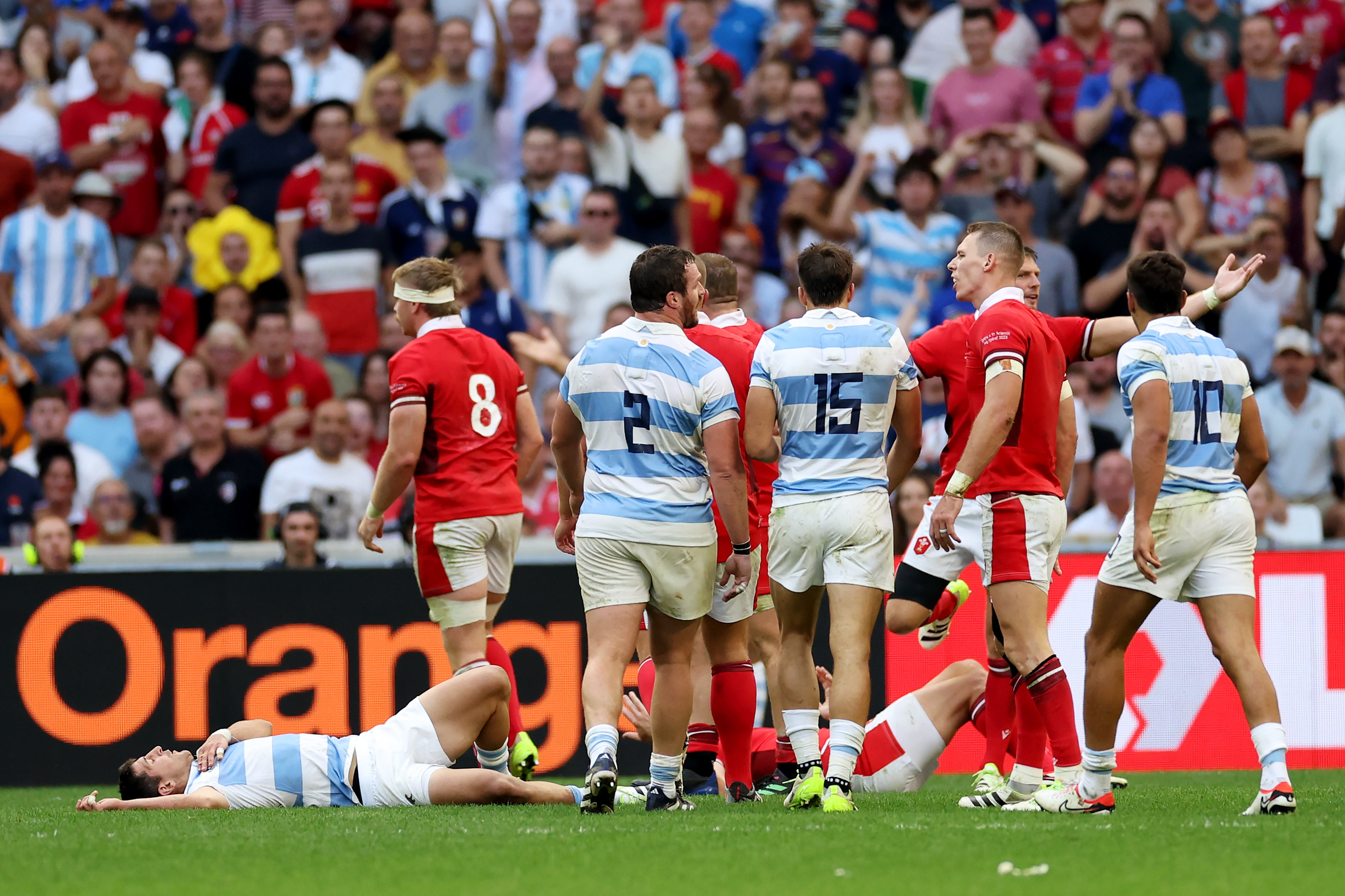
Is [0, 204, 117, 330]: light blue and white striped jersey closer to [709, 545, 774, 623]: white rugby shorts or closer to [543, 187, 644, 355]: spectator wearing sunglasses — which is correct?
[543, 187, 644, 355]: spectator wearing sunglasses

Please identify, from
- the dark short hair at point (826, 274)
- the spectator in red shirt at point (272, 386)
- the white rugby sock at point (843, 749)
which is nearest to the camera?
the white rugby sock at point (843, 749)

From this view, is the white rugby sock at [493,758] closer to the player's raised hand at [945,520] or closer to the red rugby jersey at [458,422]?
the red rugby jersey at [458,422]

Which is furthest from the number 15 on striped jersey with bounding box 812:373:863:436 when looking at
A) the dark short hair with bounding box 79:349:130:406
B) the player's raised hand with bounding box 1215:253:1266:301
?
the dark short hair with bounding box 79:349:130:406

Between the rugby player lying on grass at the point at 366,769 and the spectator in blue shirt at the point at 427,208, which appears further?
the spectator in blue shirt at the point at 427,208

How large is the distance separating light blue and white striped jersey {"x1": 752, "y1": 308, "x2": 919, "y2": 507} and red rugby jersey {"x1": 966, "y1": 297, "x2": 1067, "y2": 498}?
369 mm

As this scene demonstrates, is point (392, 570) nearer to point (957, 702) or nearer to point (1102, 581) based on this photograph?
point (957, 702)

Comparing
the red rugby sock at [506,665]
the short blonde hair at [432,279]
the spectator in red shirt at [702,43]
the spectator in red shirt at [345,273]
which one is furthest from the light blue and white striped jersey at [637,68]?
the red rugby sock at [506,665]

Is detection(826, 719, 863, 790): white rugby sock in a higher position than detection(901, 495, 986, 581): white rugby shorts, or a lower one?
lower

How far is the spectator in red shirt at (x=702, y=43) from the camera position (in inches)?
635

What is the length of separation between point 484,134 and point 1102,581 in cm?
977

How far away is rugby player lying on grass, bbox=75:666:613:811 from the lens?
303 inches

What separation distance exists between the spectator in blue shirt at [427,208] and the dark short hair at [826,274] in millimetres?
7241

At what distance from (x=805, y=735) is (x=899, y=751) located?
1282 mm

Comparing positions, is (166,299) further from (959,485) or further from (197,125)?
(959,485)
